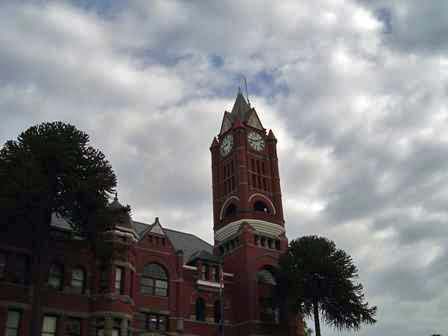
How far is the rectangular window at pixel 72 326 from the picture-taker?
4419 cm

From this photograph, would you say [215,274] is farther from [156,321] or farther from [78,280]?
[78,280]

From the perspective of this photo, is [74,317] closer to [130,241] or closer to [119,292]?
[119,292]

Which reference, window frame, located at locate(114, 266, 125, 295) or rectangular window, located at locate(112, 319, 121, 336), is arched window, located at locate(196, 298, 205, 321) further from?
rectangular window, located at locate(112, 319, 121, 336)

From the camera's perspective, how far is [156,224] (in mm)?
56125

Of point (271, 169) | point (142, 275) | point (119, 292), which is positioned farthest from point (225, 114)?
point (119, 292)

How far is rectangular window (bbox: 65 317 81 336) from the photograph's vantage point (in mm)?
44188

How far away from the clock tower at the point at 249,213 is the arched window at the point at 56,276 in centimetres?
2057

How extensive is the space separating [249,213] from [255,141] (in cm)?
1185

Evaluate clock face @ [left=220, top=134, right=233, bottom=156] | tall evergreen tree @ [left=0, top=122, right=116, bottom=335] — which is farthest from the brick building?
tall evergreen tree @ [left=0, top=122, right=116, bottom=335]

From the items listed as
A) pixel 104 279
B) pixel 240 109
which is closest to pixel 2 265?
pixel 104 279

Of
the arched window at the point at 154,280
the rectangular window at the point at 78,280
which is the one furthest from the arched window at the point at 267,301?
the rectangular window at the point at 78,280

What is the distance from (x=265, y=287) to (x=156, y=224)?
47.0 ft

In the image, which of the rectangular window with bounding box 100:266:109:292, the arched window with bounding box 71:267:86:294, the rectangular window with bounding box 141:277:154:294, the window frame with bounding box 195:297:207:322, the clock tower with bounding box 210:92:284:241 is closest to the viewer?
the arched window with bounding box 71:267:86:294

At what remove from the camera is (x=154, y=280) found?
5400 centimetres
